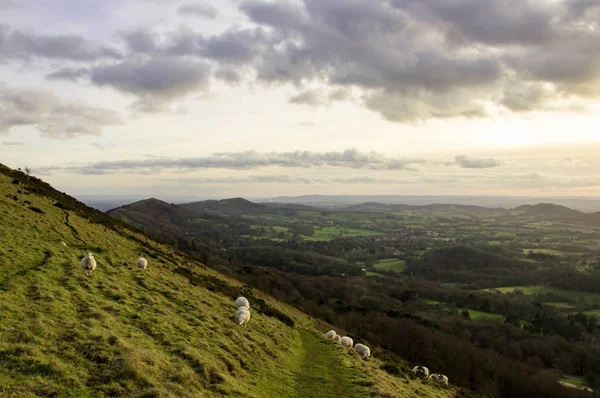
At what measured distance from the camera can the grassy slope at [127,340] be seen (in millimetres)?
11062

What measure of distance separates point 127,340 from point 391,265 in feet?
591

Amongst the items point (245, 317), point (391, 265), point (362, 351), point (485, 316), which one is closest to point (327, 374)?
point (245, 317)

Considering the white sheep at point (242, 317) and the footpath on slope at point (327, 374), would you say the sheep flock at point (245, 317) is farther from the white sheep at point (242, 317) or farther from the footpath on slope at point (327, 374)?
the footpath on slope at point (327, 374)

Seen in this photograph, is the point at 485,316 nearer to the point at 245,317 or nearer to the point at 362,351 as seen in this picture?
the point at 362,351

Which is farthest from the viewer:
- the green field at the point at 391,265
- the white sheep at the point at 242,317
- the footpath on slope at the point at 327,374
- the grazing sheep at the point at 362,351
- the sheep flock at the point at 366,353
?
the green field at the point at 391,265

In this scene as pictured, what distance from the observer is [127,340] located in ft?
47.1

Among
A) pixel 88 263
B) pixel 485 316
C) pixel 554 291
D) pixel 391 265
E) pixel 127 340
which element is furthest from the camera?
pixel 391 265

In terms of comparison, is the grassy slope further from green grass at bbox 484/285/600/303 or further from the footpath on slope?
green grass at bbox 484/285/600/303

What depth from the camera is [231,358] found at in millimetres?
17406

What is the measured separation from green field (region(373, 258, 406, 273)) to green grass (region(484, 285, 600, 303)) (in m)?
42.5

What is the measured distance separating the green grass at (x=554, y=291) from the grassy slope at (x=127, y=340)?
142 meters

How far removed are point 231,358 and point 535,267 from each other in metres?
206

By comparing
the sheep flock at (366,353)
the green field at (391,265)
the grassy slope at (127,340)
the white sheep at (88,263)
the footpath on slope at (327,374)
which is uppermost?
the white sheep at (88,263)

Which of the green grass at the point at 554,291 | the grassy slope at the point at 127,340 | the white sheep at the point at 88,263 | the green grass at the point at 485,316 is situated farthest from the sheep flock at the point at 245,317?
the green grass at the point at 554,291
